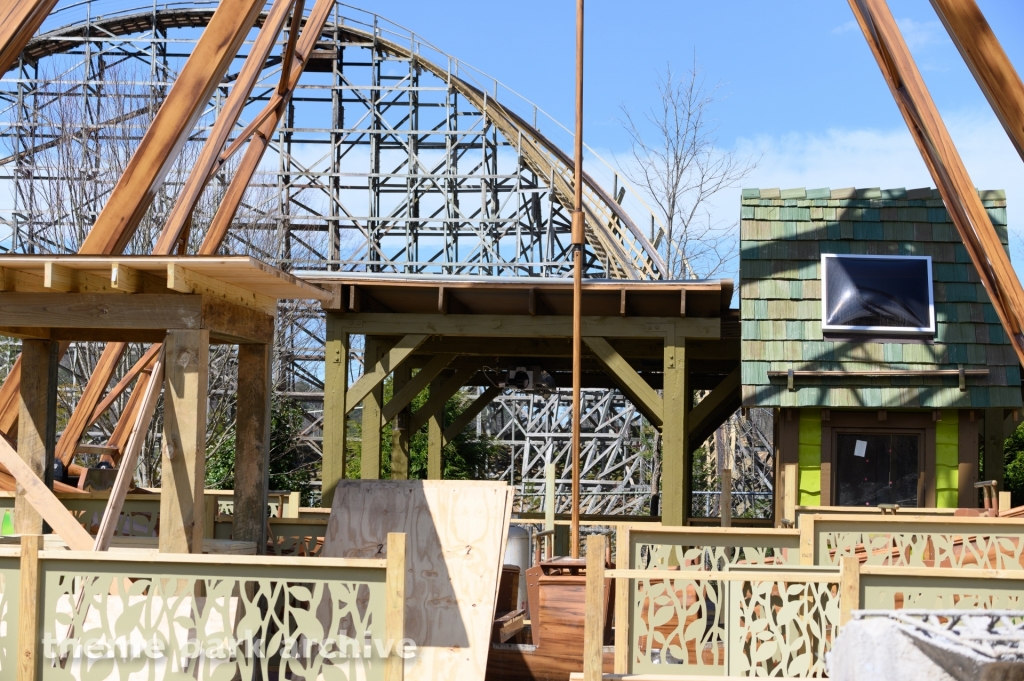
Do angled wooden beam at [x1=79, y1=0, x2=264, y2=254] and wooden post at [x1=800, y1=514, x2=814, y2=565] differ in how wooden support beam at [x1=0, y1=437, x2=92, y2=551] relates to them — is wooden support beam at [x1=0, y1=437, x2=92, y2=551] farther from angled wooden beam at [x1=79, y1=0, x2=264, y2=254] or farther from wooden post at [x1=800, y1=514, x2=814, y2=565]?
wooden post at [x1=800, y1=514, x2=814, y2=565]

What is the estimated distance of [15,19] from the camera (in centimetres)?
766

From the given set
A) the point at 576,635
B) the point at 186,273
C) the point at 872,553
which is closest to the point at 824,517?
the point at 872,553

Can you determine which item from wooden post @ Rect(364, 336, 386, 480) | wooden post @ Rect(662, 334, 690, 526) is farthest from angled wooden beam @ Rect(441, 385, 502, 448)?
wooden post @ Rect(662, 334, 690, 526)

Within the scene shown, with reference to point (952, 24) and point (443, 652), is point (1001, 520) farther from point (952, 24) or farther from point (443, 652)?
point (443, 652)

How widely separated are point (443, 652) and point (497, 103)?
19672 mm

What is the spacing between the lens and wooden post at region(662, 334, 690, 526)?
471 inches

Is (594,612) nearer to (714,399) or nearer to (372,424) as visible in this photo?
(372,424)

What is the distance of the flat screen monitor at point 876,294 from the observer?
12367mm

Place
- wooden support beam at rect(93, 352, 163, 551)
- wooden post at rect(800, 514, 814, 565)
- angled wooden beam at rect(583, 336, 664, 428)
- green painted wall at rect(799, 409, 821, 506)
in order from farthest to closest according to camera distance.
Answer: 1. green painted wall at rect(799, 409, 821, 506)
2. angled wooden beam at rect(583, 336, 664, 428)
3. wooden post at rect(800, 514, 814, 565)
4. wooden support beam at rect(93, 352, 163, 551)

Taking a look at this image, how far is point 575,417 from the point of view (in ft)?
32.4

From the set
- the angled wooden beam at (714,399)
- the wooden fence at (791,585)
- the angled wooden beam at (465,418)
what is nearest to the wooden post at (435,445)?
the angled wooden beam at (465,418)

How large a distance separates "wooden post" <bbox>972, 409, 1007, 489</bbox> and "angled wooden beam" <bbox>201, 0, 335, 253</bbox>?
885 centimetres

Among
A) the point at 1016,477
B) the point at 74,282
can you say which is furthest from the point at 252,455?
the point at 1016,477

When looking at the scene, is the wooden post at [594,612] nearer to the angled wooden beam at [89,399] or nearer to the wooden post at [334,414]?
the wooden post at [334,414]
